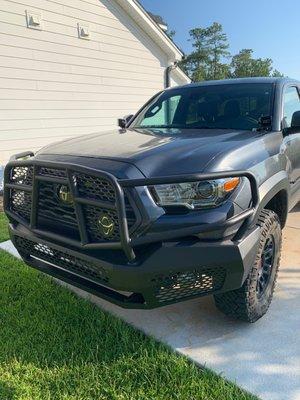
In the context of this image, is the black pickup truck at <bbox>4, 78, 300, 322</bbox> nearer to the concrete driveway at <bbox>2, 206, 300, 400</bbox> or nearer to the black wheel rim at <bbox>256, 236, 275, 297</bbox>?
the black wheel rim at <bbox>256, 236, 275, 297</bbox>

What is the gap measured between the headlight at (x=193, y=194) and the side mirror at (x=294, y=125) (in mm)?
1386

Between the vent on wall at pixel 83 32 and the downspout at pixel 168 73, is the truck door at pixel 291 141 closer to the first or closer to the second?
the vent on wall at pixel 83 32

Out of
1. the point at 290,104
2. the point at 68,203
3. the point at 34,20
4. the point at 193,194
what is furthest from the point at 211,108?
the point at 34,20

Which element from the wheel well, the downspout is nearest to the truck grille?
the wheel well

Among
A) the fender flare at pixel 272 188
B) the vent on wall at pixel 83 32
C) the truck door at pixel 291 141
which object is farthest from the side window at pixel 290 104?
the vent on wall at pixel 83 32

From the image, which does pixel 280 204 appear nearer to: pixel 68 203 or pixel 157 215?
pixel 157 215

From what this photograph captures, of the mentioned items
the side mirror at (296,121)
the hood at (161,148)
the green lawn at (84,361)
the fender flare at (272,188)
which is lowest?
the green lawn at (84,361)

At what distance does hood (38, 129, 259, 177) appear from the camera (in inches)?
95.8

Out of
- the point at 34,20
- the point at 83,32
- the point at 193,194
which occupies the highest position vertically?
the point at 34,20

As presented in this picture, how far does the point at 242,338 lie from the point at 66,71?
24.2 ft

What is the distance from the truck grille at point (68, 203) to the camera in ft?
7.68

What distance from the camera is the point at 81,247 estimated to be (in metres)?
2.45

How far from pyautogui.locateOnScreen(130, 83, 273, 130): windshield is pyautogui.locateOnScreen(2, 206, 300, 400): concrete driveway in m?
1.54

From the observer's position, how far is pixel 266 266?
120 inches
